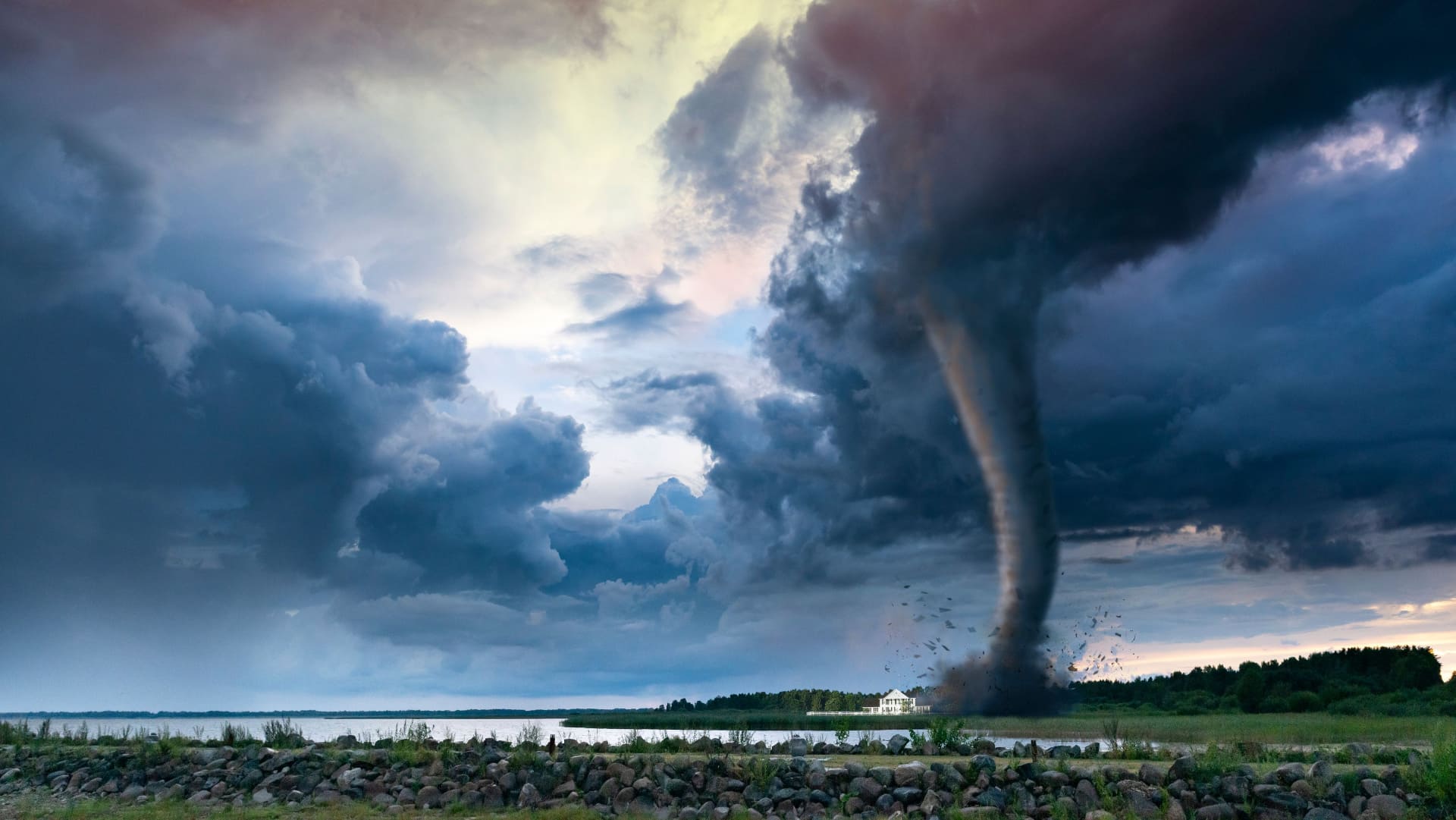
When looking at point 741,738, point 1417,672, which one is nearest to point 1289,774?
point 741,738

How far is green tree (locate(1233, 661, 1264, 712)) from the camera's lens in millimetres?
76213

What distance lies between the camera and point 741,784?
26.1 m

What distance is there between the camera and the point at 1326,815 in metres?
21.3

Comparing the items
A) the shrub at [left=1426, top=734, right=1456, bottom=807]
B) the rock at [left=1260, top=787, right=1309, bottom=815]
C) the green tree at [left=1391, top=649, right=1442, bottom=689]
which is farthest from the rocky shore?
the green tree at [left=1391, top=649, right=1442, bottom=689]

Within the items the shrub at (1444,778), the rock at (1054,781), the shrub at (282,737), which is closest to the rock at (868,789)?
the rock at (1054,781)

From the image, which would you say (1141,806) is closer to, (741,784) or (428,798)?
(741,784)

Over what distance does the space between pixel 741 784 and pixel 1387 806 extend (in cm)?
1460

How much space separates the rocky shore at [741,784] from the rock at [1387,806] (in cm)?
3

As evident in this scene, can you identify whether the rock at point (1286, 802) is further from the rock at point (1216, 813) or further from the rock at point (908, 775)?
the rock at point (908, 775)

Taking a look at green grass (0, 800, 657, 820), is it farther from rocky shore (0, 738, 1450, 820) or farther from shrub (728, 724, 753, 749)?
shrub (728, 724, 753, 749)

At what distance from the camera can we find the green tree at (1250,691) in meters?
76.2

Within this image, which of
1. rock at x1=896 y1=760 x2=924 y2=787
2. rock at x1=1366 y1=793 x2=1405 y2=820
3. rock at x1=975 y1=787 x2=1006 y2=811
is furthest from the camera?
rock at x1=896 y1=760 x2=924 y2=787

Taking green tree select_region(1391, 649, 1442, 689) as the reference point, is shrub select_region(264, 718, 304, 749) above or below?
above

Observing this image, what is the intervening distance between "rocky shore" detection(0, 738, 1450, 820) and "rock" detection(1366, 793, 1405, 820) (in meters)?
0.03
